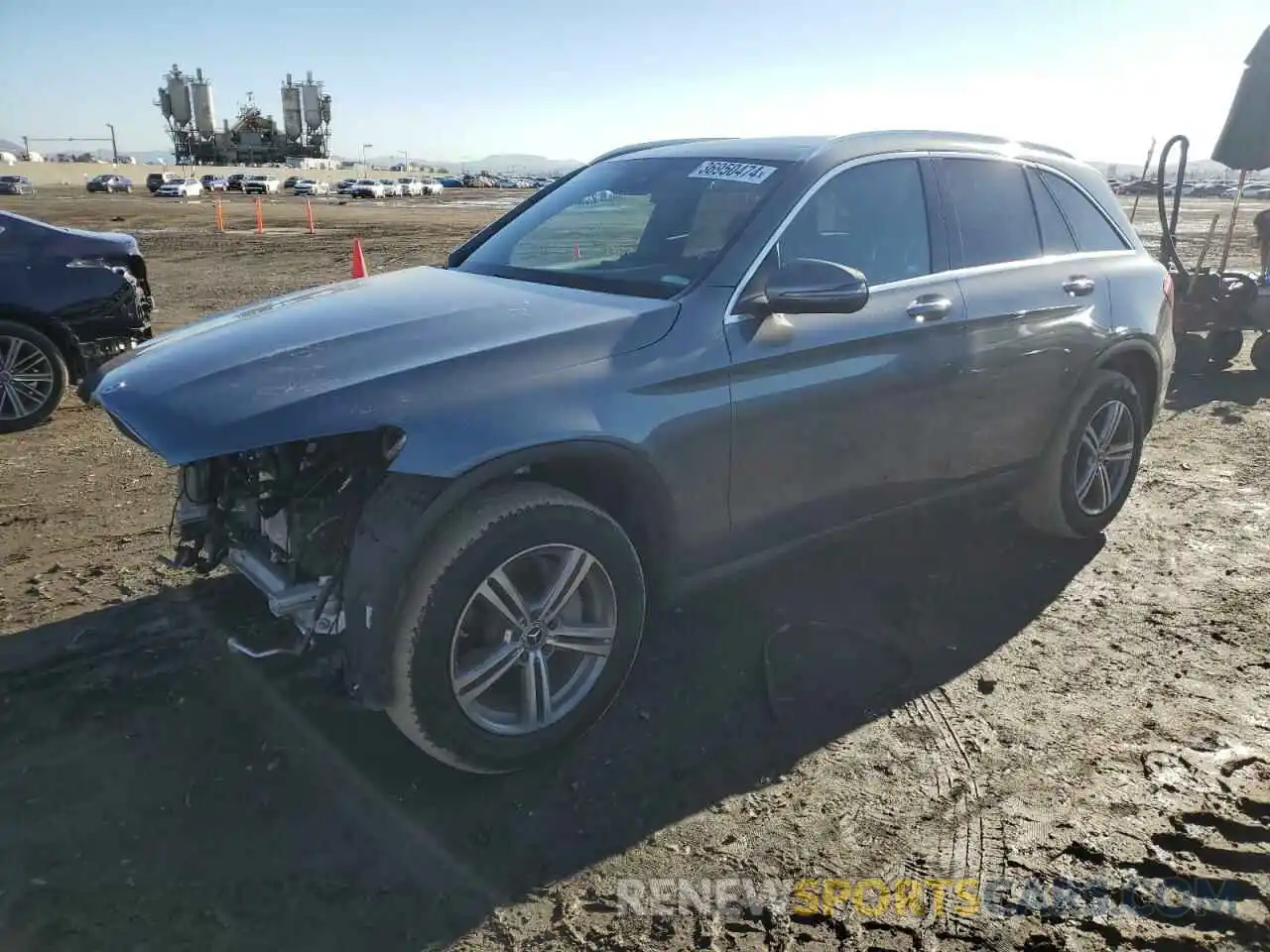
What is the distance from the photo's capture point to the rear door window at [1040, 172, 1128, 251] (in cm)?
456

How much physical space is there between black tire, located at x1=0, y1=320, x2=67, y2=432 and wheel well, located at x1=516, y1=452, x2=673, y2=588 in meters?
5.40

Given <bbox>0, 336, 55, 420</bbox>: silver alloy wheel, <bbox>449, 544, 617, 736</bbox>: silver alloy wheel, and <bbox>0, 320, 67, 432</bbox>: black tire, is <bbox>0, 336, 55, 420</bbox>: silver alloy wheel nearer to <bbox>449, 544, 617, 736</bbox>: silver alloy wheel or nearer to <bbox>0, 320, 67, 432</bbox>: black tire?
<bbox>0, 320, 67, 432</bbox>: black tire

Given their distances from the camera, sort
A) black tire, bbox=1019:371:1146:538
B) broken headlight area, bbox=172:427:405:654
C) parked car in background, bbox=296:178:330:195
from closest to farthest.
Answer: broken headlight area, bbox=172:427:405:654 < black tire, bbox=1019:371:1146:538 < parked car in background, bbox=296:178:330:195

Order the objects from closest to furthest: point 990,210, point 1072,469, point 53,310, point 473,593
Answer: point 473,593 < point 990,210 < point 1072,469 < point 53,310

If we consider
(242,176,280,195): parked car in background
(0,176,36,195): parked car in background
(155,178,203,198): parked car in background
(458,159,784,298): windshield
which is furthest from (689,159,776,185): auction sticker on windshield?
(242,176,280,195): parked car in background

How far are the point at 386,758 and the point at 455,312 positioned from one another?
1508mm

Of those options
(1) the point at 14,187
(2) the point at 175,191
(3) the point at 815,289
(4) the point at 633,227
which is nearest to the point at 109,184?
(1) the point at 14,187

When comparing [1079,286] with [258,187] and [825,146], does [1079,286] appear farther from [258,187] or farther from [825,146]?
[258,187]

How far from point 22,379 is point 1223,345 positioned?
34.5 feet

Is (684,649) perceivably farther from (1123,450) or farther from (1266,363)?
(1266,363)

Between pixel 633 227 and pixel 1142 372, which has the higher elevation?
pixel 633 227

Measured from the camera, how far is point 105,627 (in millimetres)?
3824

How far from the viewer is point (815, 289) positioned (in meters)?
3.13

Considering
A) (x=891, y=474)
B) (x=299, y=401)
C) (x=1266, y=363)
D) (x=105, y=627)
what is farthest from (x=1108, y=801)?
(x=1266, y=363)
